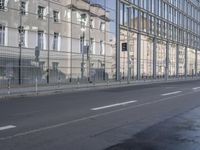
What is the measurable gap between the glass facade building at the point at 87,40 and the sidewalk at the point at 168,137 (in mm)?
17480

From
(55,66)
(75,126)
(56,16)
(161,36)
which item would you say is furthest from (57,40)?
(161,36)

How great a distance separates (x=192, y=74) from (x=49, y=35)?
154 feet

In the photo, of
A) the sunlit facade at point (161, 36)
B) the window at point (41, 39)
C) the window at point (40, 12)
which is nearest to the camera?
the window at point (41, 39)

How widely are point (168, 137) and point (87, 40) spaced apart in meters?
33.0

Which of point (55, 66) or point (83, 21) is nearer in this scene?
point (55, 66)

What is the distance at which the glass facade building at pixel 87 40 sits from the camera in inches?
1288

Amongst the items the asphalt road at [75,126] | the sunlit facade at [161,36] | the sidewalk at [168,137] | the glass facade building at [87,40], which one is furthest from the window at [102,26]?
the sidewalk at [168,137]

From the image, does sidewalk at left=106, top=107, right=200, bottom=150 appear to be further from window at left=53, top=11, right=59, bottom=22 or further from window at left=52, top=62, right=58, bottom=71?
window at left=53, top=11, right=59, bottom=22

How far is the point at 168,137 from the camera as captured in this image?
9.48 meters

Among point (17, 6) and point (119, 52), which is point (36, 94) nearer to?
point (17, 6)

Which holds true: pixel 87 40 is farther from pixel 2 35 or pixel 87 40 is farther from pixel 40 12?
pixel 2 35

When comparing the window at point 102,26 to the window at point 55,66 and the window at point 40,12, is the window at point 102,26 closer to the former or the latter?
the window at point 55,66

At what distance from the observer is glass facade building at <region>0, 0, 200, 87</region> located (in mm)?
32719

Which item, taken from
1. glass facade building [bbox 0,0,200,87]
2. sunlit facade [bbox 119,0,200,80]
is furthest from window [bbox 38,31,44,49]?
sunlit facade [bbox 119,0,200,80]
